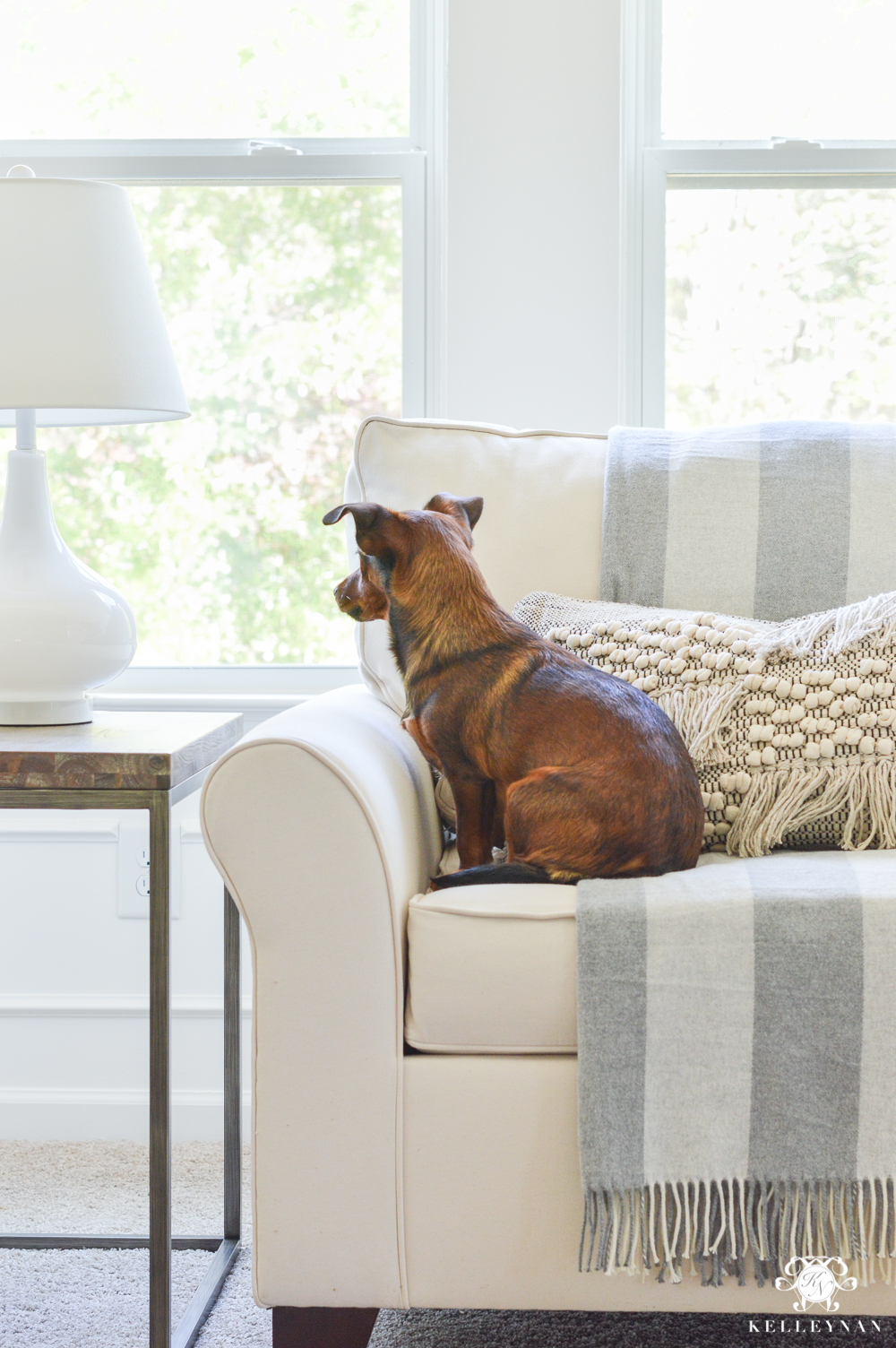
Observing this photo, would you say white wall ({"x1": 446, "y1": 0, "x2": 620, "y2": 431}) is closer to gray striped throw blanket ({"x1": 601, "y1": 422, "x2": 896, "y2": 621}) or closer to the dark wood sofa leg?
gray striped throw blanket ({"x1": 601, "y1": 422, "x2": 896, "y2": 621})

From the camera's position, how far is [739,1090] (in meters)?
0.98

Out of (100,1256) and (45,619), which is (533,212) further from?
(100,1256)

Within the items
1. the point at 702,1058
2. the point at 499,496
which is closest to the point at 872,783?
the point at 702,1058

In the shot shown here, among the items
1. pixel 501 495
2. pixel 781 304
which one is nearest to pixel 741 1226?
pixel 501 495

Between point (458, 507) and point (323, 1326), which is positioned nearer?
point (323, 1326)

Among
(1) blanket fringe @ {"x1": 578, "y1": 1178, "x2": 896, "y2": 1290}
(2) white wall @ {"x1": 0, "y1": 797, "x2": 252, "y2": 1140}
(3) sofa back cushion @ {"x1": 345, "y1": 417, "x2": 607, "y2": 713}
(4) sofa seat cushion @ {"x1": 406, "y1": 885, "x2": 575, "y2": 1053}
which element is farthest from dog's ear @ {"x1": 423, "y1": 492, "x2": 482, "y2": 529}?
(2) white wall @ {"x1": 0, "y1": 797, "x2": 252, "y2": 1140}

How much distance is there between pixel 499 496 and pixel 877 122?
110cm

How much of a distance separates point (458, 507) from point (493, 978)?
53cm

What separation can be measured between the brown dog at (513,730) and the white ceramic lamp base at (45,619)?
0.33 m

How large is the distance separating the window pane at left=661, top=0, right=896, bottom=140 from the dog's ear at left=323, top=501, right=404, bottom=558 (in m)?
1.24

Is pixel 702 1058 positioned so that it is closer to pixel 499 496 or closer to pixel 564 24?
pixel 499 496

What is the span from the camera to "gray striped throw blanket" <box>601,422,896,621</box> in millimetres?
1450

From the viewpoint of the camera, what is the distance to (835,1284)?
981 mm

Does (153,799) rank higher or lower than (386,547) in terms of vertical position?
lower
